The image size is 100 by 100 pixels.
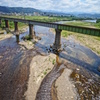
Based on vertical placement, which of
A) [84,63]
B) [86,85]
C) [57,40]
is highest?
[57,40]

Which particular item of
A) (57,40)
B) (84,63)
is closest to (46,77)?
(84,63)

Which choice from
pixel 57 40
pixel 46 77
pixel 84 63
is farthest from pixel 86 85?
pixel 57 40

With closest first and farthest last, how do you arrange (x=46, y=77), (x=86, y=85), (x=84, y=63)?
(x=86, y=85)
(x=46, y=77)
(x=84, y=63)

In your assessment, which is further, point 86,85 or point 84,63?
point 84,63

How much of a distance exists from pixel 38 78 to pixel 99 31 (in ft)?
67.8

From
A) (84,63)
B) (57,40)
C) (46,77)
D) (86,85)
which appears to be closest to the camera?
(86,85)

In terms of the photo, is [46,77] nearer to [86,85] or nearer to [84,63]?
[86,85]

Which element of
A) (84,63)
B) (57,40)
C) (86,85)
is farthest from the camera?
(57,40)

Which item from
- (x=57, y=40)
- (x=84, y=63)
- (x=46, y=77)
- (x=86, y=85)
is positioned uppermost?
(x=57, y=40)

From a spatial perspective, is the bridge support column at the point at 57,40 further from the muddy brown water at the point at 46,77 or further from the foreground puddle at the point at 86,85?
the foreground puddle at the point at 86,85

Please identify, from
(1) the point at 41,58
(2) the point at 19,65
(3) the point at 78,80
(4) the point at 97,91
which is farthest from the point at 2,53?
(4) the point at 97,91

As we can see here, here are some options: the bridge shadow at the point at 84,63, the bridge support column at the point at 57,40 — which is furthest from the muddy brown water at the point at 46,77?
the bridge support column at the point at 57,40

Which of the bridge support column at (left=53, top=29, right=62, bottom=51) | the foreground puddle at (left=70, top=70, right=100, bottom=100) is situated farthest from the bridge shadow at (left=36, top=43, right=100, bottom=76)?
the bridge support column at (left=53, top=29, right=62, bottom=51)

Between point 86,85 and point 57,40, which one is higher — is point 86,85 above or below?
below
